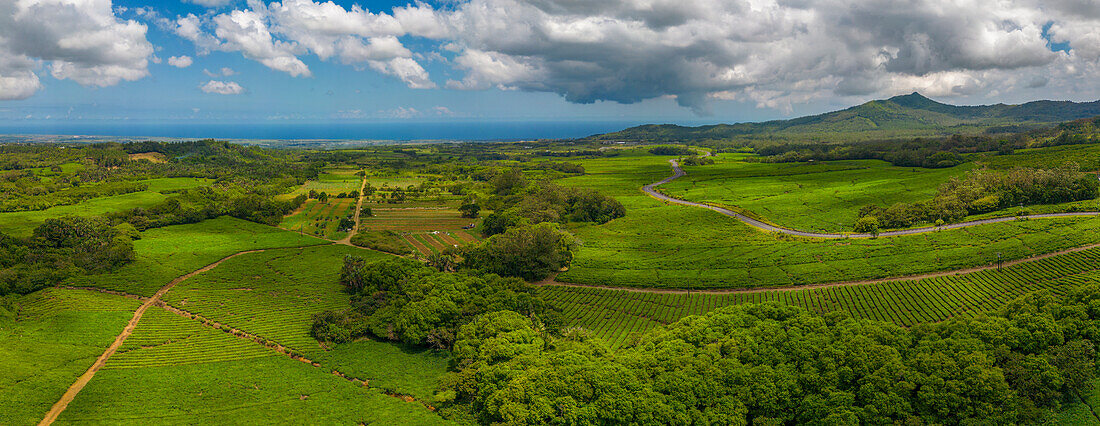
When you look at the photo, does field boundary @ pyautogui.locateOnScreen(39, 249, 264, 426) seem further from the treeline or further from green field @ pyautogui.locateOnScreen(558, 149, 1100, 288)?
green field @ pyautogui.locateOnScreen(558, 149, 1100, 288)

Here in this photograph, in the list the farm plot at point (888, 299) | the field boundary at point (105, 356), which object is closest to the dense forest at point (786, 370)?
the farm plot at point (888, 299)

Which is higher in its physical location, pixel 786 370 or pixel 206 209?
pixel 206 209

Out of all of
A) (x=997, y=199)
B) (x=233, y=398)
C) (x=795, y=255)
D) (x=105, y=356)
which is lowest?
(x=233, y=398)

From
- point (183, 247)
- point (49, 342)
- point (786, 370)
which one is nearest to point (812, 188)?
point (786, 370)

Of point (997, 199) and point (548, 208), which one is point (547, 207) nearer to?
point (548, 208)

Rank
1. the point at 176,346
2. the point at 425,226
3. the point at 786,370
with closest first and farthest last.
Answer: the point at 786,370 < the point at 176,346 < the point at 425,226

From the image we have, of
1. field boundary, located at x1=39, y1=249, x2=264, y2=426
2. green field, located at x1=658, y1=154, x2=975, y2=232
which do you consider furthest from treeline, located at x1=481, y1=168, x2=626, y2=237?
field boundary, located at x1=39, y1=249, x2=264, y2=426
